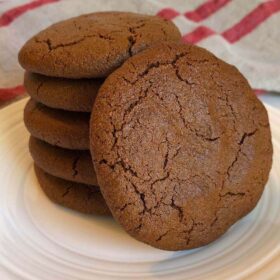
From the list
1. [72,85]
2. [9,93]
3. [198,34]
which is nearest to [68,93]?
[72,85]

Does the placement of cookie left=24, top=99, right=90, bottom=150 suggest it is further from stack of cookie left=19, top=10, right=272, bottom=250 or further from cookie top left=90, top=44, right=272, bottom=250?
cookie top left=90, top=44, right=272, bottom=250

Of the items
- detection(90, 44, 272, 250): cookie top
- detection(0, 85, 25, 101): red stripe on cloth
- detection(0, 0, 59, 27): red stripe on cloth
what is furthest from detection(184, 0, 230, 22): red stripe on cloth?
detection(90, 44, 272, 250): cookie top

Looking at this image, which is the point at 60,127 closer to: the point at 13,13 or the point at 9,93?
the point at 9,93

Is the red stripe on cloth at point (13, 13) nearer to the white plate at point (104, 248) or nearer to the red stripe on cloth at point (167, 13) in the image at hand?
the red stripe on cloth at point (167, 13)

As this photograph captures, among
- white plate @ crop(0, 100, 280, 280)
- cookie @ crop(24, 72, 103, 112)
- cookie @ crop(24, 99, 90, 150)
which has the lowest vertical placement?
white plate @ crop(0, 100, 280, 280)

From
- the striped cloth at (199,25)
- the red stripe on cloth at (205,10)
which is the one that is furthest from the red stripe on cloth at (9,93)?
the red stripe on cloth at (205,10)

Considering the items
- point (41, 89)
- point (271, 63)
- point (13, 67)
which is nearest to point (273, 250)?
point (41, 89)
